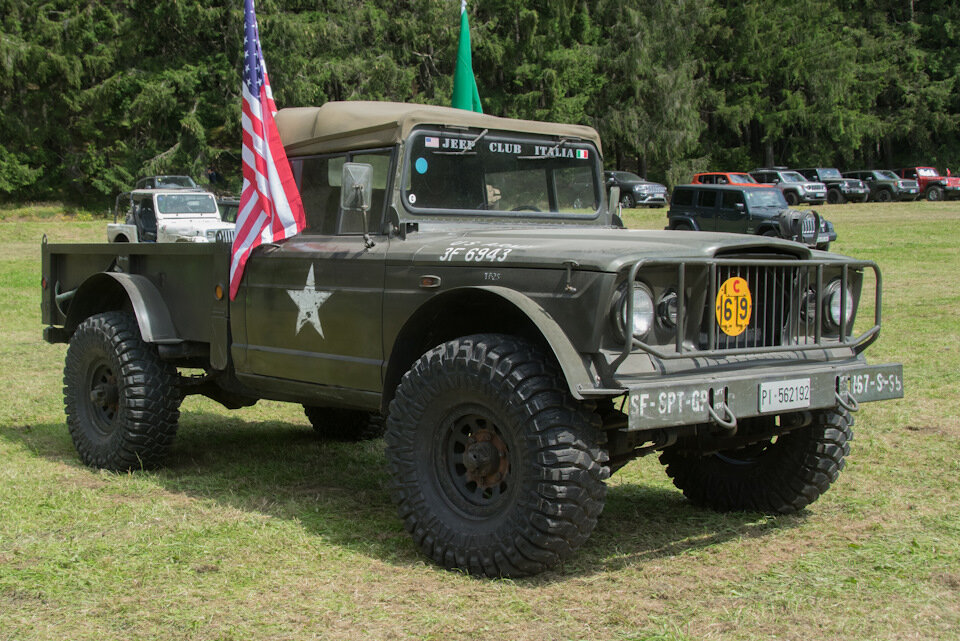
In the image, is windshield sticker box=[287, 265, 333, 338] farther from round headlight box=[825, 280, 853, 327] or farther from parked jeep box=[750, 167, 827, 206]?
parked jeep box=[750, 167, 827, 206]

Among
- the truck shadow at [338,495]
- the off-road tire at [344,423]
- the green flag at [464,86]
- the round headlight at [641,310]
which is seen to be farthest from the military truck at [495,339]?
the green flag at [464,86]

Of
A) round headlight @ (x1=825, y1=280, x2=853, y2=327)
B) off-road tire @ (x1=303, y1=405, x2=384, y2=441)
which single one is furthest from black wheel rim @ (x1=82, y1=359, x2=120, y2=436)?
round headlight @ (x1=825, y1=280, x2=853, y2=327)

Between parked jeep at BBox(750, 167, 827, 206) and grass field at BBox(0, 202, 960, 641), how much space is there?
3287cm

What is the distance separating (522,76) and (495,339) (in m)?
43.0

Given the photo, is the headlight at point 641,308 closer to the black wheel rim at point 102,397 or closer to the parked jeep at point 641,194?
the black wheel rim at point 102,397

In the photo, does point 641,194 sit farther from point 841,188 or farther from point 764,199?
point 764,199

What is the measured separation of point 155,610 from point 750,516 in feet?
9.63

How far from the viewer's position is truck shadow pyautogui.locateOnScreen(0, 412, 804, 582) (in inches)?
188

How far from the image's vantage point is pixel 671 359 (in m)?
4.11

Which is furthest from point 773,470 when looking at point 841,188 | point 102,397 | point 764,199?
point 841,188

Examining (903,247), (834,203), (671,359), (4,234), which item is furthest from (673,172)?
(671,359)

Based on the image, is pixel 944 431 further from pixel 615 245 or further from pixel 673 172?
pixel 673 172

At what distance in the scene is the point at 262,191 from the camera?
575cm

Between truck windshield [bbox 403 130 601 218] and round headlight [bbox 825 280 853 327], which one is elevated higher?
truck windshield [bbox 403 130 601 218]
